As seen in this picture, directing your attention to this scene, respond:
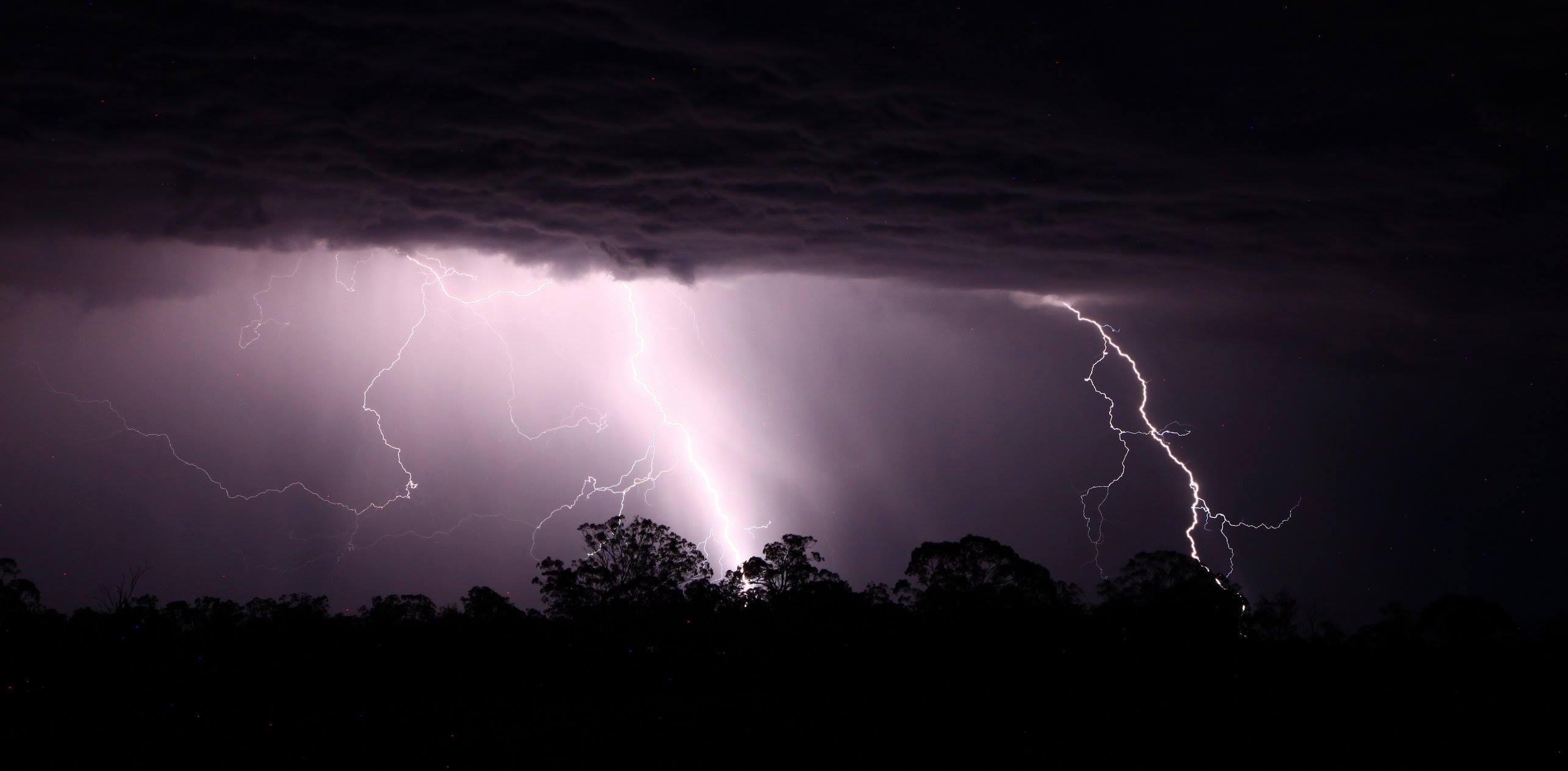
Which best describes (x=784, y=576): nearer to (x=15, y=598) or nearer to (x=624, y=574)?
(x=624, y=574)

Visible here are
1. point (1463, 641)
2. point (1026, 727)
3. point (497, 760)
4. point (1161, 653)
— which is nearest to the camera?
point (497, 760)

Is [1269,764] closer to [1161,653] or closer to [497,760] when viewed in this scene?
[1161,653]

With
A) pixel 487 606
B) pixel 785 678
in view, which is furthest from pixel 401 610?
pixel 785 678

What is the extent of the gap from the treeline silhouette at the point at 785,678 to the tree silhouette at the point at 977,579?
15 centimetres

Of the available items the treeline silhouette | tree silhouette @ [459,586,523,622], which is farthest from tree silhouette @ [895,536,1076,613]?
tree silhouette @ [459,586,523,622]

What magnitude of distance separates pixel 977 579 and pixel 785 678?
14278 millimetres

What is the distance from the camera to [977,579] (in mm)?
38031

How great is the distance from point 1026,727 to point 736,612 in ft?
48.7

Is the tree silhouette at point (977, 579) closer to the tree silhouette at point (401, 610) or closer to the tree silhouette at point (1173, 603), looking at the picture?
the tree silhouette at point (1173, 603)

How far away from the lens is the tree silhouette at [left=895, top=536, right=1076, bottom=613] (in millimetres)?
35969

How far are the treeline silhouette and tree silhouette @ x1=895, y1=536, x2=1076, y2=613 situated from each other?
0.15 metres

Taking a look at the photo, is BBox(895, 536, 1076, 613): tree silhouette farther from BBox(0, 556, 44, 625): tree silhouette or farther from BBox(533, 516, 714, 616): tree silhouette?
BBox(0, 556, 44, 625): tree silhouette

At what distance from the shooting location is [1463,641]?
112 ft

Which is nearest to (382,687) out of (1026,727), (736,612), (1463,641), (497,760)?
(497,760)
